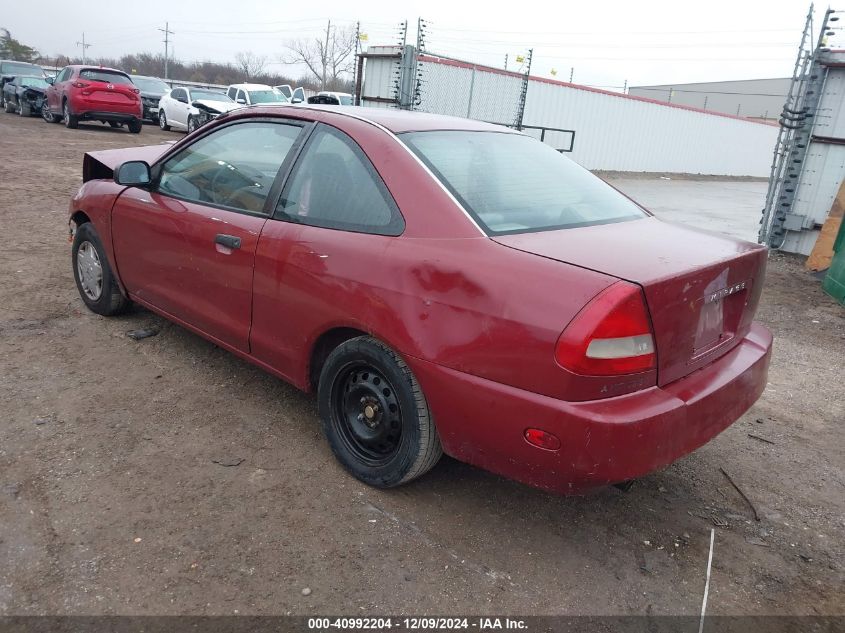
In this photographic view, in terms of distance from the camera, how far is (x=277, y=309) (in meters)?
3.09

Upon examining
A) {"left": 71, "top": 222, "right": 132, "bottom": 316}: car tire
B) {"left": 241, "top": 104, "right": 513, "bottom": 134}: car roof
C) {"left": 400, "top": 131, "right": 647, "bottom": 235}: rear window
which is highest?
{"left": 241, "top": 104, "right": 513, "bottom": 134}: car roof

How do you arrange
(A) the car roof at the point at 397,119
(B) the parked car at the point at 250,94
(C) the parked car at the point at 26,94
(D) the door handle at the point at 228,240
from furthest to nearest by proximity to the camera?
(B) the parked car at the point at 250,94
(C) the parked car at the point at 26,94
(D) the door handle at the point at 228,240
(A) the car roof at the point at 397,119

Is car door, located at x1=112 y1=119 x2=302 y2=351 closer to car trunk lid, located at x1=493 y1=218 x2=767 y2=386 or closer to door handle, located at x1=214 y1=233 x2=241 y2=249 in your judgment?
door handle, located at x1=214 y1=233 x2=241 y2=249

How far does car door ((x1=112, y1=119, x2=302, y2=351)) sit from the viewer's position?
3.27 meters

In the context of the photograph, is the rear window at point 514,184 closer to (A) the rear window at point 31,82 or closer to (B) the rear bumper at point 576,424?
(B) the rear bumper at point 576,424

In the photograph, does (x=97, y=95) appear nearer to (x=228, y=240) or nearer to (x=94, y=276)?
(x=94, y=276)

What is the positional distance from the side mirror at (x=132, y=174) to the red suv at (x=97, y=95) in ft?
53.5

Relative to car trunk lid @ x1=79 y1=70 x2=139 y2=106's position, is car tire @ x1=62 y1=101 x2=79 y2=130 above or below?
below

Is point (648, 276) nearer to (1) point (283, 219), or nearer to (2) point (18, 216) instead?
(1) point (283, 219)

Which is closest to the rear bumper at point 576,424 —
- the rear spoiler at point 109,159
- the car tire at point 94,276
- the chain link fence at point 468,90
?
the car tire at point 94,276

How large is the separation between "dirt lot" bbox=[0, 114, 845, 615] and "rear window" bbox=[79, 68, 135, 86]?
16.4m

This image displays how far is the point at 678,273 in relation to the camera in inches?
91.1

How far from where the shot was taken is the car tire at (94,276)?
4469 mm

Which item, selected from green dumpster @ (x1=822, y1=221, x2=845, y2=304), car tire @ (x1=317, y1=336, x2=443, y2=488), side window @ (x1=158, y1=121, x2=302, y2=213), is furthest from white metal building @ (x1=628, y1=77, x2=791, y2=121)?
car tire @ (x1=317, y1=336, x2=443, y2=488)
